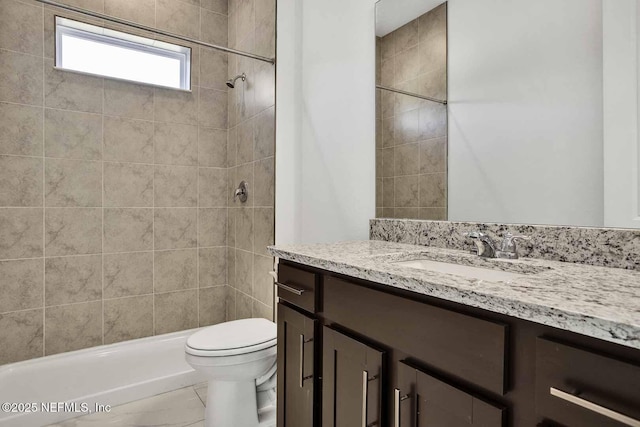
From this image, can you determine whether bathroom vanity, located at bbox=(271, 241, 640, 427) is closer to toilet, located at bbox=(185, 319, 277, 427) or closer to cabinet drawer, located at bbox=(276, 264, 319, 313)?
cabinet drawer, located at bbox=(276, 264, 319, 313)

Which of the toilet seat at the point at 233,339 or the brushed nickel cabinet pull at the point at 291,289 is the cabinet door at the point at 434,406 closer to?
the brushed nickel cabinet pull at the point at 291,289

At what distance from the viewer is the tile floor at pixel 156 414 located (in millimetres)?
1828

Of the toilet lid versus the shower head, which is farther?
the shower head

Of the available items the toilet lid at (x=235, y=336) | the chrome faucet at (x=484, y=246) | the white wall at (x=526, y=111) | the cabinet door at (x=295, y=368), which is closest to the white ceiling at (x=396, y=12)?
the white wall at (x=526, y=111)

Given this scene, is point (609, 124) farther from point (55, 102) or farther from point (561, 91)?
point (55, 102)

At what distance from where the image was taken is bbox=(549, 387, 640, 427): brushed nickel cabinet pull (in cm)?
46

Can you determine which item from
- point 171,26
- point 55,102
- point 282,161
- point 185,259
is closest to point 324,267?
point 282,161

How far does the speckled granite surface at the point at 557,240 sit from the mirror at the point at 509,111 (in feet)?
0.14

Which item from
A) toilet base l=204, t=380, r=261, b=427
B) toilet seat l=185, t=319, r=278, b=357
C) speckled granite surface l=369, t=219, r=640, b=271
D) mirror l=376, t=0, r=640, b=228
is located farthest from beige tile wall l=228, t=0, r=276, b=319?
speckled granite surface l=369, t=219, r=640, b=271

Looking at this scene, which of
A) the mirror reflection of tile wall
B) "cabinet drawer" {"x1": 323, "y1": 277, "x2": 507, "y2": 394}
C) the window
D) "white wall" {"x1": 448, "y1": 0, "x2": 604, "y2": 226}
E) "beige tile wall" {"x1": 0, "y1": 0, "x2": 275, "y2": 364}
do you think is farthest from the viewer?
the window

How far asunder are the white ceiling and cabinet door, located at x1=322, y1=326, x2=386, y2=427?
144cm

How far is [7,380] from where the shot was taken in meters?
1.89

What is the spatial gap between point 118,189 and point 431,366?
2372 millimetres

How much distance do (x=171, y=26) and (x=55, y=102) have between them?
957 millimetres
